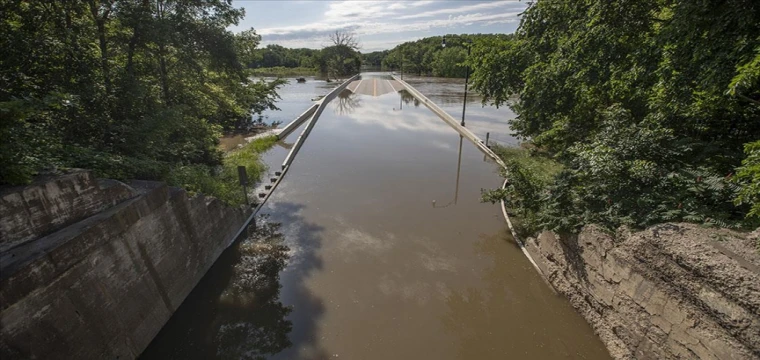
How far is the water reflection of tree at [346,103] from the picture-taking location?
2867 cm

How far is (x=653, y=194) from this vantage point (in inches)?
229

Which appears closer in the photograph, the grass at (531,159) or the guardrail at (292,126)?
the grass at (531,159)

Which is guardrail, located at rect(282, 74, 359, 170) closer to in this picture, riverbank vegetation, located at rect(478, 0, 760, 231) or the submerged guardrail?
the submerged guardrail

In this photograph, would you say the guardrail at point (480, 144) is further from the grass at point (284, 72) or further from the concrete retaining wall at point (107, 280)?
the grass at point (284, 72)

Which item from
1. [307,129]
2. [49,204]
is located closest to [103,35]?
[49,204]

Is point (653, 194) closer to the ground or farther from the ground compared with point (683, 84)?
closer to the ground

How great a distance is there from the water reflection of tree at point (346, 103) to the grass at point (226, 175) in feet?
39.4

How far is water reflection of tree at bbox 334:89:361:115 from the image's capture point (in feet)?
94.1

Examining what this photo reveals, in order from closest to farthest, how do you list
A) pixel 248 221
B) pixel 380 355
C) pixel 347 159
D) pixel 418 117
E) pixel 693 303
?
1. pixel 693 303
2. pixel 380 355
3. pixel 248 221
4. pixel 347 159
5. pixel 418 117

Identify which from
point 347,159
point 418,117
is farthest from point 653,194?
point 418,117

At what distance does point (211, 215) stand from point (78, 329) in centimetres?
372

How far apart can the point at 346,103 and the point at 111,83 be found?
25.7 meters

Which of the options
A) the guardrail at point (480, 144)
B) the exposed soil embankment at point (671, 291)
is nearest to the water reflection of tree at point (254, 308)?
Result: the exposed soil embankment at point (671, 291)

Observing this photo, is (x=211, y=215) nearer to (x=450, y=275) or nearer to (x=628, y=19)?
(x=450, y=275)
